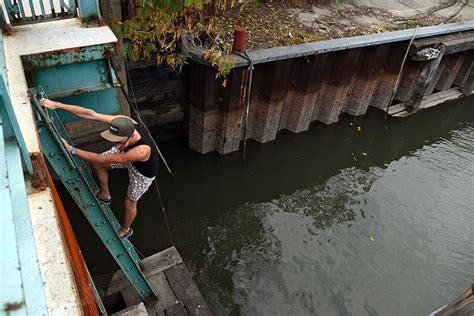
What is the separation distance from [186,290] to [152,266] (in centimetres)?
67

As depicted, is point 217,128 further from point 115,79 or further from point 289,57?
point 115,79

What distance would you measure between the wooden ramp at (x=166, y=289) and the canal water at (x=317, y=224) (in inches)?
47.7

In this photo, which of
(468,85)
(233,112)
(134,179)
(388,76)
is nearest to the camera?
(134,179)

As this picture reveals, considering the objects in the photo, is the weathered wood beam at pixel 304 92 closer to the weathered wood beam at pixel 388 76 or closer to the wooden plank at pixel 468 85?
the weathered wood beam at pixel 388 76

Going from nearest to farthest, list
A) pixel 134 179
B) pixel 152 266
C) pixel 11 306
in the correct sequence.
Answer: pixel 11 306 → pixel 134 179 → pixel 152 266

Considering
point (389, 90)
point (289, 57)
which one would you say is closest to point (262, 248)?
point (289, 57)

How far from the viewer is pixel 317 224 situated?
322 inches

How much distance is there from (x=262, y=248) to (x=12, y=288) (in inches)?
251

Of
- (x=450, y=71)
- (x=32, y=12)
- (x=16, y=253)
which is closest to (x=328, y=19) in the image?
(x=450, y=71)

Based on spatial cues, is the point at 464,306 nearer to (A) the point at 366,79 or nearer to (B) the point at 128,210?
(B) the point at 128,210

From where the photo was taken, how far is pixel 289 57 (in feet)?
27.0

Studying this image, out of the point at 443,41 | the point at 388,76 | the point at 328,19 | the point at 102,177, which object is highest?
the point at 328,19

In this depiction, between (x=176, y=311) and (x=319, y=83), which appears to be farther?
(x=319, y=83)

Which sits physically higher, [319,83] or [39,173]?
[39,173]
